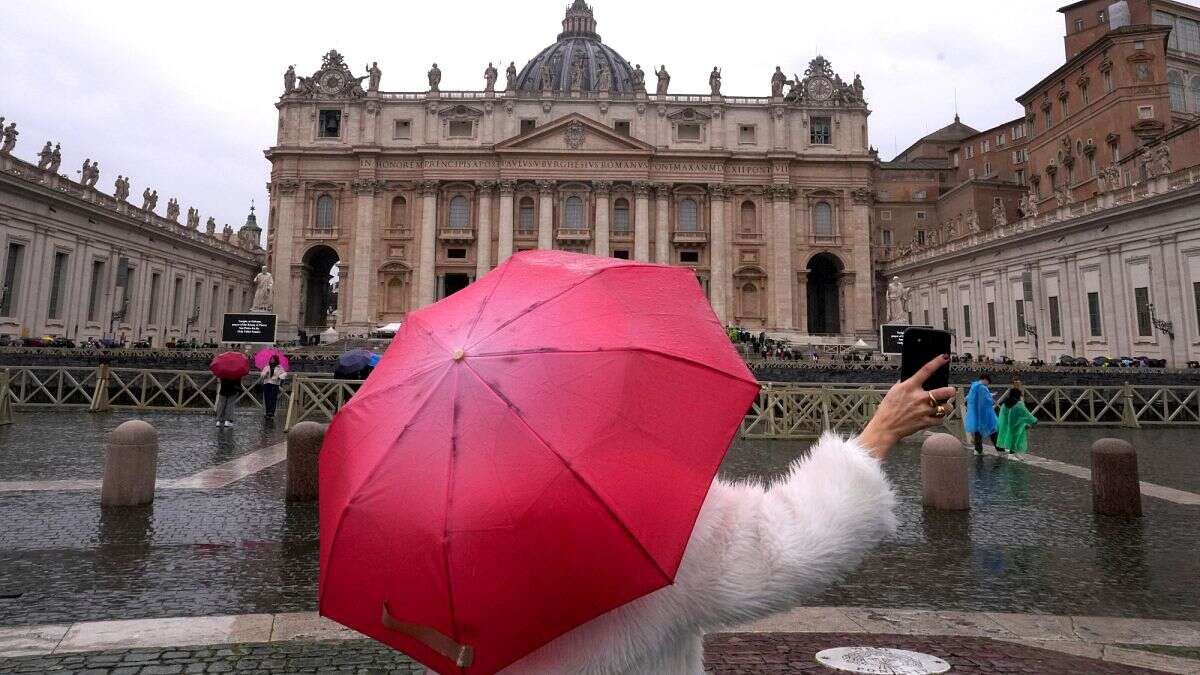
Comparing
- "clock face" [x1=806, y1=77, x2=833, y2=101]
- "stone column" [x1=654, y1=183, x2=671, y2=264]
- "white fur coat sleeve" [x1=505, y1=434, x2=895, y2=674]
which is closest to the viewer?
"white fur coat sleeve" [x1=505, y1=434, x2=895, y2=674]

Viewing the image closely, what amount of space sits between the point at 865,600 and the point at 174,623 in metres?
4.63

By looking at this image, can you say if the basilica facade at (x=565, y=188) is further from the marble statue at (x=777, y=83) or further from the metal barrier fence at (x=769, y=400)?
the metal barrier fence at (x=769, y=400)

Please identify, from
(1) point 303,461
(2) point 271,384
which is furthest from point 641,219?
(1) point 303,461

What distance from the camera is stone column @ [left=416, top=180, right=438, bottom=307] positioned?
4569 centimetres

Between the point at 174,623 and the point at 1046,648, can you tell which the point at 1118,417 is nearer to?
the point at 1046,648

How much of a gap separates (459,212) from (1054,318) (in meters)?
36.7

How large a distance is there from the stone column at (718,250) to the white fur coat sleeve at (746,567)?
44.7 meters

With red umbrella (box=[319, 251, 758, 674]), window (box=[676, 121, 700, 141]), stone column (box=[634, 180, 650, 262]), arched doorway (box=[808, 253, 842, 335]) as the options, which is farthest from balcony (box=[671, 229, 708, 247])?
red umbrella (box=[319, 251, 758, 674])

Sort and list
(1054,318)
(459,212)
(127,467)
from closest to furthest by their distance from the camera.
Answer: (127,467) → (1054,318) → (459,212)

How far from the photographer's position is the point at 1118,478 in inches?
287

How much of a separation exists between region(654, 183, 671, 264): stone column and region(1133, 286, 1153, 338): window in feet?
85.6

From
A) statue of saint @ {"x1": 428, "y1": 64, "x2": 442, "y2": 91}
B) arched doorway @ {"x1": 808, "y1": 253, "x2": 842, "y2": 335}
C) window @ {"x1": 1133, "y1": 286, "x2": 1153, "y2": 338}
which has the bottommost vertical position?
window @ {"x1": 1133, "y1": 286, "x2": 1153, "y2": 338}

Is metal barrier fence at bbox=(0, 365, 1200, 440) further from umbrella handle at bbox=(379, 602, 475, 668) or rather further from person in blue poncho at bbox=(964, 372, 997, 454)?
umbrella handle at bbox=(379, 602, 475, 668)

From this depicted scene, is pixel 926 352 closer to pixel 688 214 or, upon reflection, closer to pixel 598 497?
pixel 598 497
